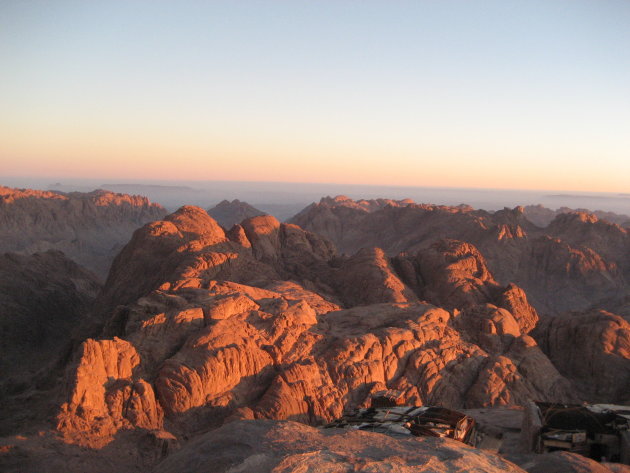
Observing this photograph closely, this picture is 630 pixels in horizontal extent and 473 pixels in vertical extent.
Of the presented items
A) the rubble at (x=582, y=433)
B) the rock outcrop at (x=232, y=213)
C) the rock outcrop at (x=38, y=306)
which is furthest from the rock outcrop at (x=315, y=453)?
the rock outcrop at (x=232, y=213)

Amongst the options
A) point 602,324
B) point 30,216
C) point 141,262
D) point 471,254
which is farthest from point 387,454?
point 30,216

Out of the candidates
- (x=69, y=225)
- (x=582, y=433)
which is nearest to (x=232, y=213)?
(x=69, y=225)

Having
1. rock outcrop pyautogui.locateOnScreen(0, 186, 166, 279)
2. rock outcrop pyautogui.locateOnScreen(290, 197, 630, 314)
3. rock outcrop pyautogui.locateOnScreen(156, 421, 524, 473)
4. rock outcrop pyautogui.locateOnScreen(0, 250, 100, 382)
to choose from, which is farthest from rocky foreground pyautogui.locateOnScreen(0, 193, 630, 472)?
rock outcrop pyautogui.locateOnScreen(0, 186, 166, 279)

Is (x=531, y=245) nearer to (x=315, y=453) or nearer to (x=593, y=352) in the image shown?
(x=593, y=352)

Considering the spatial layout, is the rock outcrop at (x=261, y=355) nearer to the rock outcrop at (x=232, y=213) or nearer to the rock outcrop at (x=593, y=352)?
the rock outcrop at (x=593, y=352)

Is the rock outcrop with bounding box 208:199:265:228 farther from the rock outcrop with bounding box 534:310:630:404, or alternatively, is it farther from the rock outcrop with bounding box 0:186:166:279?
the rock outcrop with bounding box 534:310:630:404

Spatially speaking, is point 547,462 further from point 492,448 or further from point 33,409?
point 33,409

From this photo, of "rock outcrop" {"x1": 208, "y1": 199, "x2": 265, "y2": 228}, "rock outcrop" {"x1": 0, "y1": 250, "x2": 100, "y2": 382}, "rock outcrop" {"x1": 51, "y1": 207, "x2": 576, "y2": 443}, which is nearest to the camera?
"rock outcrop" {"x1": 51, "y1": 207, "x2": 576, "y2": 443}
